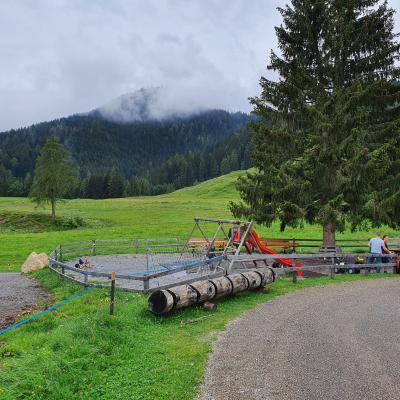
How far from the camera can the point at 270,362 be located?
8.62 meters

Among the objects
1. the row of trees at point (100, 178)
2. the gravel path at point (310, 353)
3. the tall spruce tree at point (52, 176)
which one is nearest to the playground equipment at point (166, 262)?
the gravel path at point (310, 353)

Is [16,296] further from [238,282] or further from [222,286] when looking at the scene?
[238,282]

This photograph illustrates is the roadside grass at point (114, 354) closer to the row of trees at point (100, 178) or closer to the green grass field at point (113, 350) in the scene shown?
the green grass field at point (113, 350)

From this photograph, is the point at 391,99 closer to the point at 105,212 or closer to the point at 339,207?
the point at 339,207

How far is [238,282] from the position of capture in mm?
14711

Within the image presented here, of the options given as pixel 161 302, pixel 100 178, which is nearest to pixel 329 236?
pixel 161 302

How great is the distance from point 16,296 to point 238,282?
10175 mm

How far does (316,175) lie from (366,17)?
9.73 metres

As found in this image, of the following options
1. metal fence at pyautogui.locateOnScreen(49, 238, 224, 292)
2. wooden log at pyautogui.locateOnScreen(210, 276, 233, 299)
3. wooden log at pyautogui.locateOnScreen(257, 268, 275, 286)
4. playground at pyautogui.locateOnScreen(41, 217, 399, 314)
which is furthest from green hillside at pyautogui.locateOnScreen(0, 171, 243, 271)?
wooden log at pyautogui.locateOnScreen(257, 268, 275, 286)

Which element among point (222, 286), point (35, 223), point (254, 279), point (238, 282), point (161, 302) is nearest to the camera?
point (161, 302)

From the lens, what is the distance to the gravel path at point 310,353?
7.31 meters

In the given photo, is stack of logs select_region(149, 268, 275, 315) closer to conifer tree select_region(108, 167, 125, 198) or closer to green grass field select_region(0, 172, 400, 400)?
green grass field select_region(0, 172, 400, 400)

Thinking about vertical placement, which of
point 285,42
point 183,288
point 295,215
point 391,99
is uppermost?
point 285,42

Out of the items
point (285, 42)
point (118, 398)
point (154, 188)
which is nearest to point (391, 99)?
point (285, 42)
